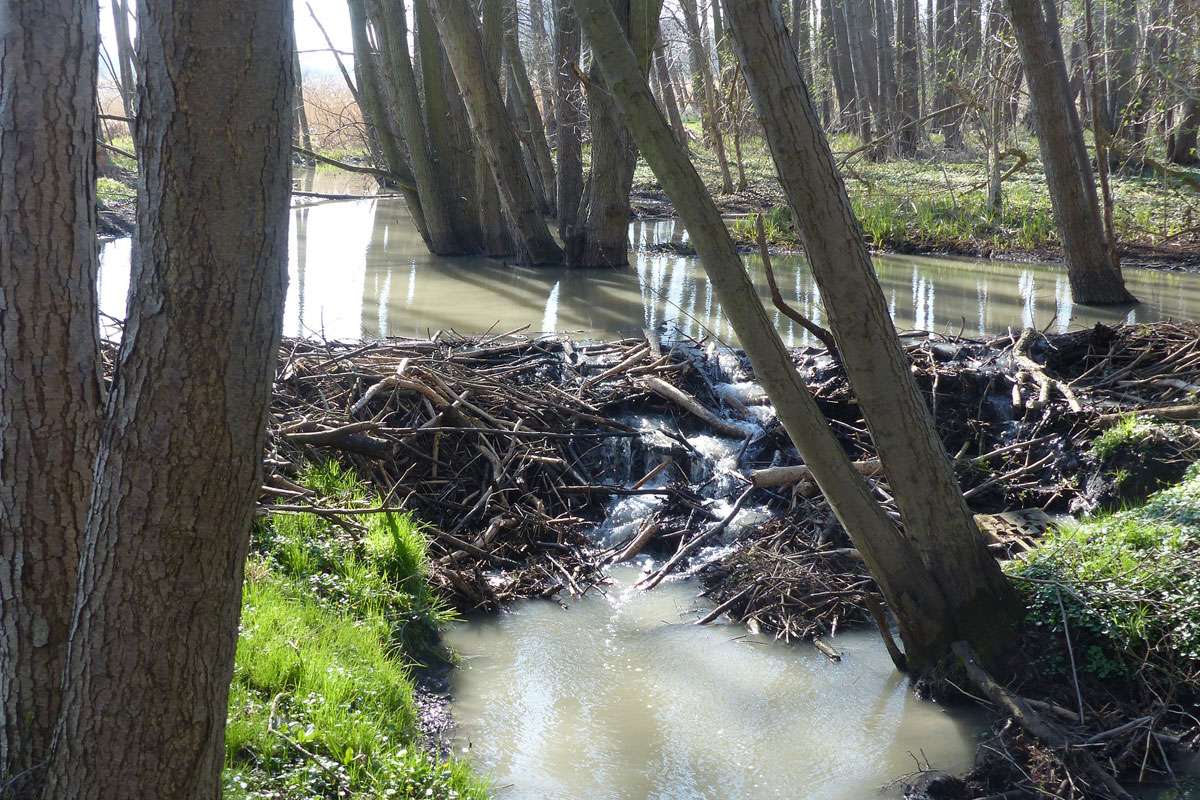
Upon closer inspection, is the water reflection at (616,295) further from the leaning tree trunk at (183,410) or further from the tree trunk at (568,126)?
the leaning tree trunk at (183,410)

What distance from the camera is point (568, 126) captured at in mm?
18250

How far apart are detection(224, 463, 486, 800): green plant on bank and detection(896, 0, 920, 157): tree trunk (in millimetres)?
26627

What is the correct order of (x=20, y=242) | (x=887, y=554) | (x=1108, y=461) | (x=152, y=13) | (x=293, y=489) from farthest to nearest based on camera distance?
(x=1108, y=461) < (x=293, y=489) < (x=887, y=554) < (x=20, y=242) < (x=152, y=13)

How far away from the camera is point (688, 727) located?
17.8 feet

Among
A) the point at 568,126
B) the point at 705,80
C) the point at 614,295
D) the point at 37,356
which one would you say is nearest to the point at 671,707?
the point at 37,356

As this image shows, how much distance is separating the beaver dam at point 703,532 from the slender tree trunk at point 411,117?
26.9ft

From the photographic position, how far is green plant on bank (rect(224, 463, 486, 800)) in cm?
424

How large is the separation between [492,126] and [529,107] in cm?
537

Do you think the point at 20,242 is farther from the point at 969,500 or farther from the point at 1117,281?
the point at 1117,281

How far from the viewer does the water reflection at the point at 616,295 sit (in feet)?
41.9

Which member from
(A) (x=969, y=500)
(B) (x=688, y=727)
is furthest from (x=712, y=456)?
(B) (x=688, y=727)

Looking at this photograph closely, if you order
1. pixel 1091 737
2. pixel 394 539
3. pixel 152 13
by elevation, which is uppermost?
pixel 152 13

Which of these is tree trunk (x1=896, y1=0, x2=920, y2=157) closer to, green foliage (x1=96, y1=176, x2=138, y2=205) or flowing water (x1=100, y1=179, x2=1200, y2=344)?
flowing water (x1=100, y1=179, x2=1200, y2=344)

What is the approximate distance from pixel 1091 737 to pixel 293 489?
4402mm
